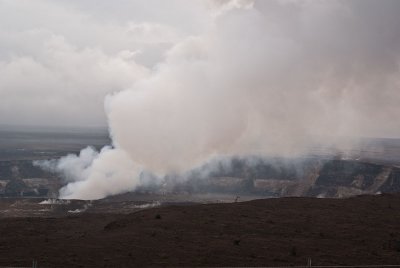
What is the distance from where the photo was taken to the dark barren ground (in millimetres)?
33656

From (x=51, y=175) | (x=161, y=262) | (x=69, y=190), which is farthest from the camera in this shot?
(x=51, y=175)

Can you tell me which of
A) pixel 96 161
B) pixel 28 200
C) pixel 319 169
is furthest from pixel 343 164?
pixel 28 200

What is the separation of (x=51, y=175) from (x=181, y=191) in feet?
148

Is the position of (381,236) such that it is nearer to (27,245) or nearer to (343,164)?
(27,245)

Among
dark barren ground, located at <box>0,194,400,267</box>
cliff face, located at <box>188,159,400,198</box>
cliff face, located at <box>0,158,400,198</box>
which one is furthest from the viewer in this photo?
cliff face, located at <box>188,159,400,198</box>

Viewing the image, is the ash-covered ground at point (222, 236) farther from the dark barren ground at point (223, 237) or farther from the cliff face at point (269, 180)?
the cliff face at point (269, 180)

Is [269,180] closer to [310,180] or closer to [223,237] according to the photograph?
[310,180]

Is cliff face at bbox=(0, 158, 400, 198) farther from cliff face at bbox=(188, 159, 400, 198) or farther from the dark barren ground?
A: the dark barren ground

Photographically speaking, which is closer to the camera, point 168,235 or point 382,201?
point 168,235

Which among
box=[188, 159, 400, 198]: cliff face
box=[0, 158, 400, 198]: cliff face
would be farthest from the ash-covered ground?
box=[0, 158, 400, 198]: cliff face

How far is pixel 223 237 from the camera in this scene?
132 ft

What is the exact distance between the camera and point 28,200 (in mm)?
111688

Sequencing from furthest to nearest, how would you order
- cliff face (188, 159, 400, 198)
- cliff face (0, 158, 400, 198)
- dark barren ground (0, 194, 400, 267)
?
cliff face (188, 159, 400, 198)
cliff face (0, 158, 400, 198)
dark barren ground (0, 194, 400, 267)

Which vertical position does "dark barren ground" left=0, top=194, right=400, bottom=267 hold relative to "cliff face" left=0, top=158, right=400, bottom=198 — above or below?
below
